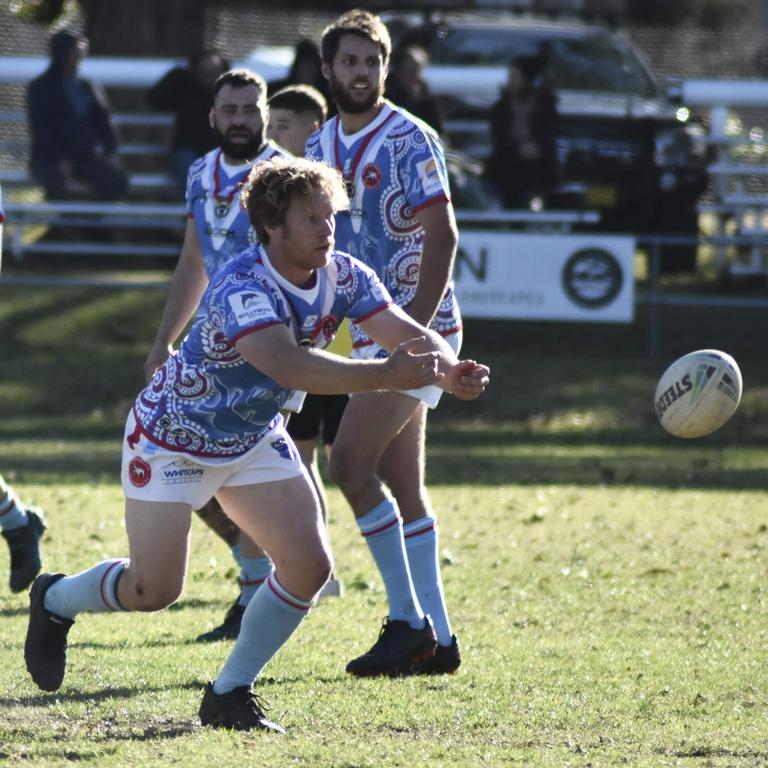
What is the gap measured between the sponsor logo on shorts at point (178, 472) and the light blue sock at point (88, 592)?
424mm

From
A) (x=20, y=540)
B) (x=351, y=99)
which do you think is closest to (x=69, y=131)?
(x=20, y=540)

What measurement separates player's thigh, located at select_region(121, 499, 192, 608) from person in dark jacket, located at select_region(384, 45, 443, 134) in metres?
7.61

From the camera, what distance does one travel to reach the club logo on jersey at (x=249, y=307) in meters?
4.85

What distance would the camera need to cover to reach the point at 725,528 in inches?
380

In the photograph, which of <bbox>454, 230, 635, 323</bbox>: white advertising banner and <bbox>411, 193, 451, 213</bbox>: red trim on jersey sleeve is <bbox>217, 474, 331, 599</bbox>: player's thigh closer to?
<bbox>411, 193, 451, 213</bbox>: red trim on jersey sleeve

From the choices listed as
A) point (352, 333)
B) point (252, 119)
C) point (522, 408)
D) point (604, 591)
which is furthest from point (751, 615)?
point (522, 408)

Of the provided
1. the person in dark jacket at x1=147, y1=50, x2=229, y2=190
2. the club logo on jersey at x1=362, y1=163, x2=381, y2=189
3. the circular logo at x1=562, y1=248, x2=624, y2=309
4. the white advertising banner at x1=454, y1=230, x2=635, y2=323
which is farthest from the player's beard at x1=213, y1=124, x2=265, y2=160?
the person in dark jacket at x1=147, y1=50, x2=229, y2=190

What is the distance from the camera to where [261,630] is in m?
5.26

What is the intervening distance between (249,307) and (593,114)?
12.6 meters

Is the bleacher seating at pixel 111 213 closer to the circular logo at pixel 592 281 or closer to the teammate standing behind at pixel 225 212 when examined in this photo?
the circular logo at pixel 592 281

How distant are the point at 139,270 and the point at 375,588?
410 inches

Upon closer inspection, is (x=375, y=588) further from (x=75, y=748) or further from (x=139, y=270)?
(x=139, y=270)

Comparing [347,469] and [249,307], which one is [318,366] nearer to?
[249,307]

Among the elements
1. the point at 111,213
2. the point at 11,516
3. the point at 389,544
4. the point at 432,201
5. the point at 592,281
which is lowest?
the point at 11,516
